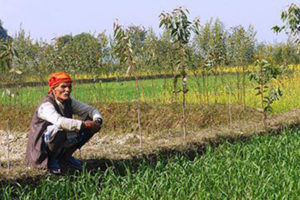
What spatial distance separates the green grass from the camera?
14.2 ft

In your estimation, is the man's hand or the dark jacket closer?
the man's hand

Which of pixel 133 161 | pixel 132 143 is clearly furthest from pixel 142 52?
pixel 133 161

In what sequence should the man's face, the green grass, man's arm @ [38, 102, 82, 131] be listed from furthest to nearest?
the man's face, man's arm @ [38, 102, 82, 131], the green grass

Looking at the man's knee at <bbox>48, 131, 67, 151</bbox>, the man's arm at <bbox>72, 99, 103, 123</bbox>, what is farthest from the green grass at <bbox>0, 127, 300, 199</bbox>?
the man's arm at <bbox>72, 99, 103, 123</bbox>

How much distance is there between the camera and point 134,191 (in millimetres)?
4492

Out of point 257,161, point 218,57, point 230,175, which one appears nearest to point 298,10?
point 218,57

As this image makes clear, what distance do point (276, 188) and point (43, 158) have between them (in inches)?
88.4

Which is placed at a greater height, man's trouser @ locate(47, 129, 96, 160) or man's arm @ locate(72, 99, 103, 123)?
man's arm @ locate(72, 99, 103, 123)

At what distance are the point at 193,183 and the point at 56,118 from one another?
1.45m

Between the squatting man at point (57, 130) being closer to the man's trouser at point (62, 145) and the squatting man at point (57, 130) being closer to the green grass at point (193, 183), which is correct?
the man's trouser at point (62, 145)

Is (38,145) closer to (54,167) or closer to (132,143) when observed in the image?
(54,167)

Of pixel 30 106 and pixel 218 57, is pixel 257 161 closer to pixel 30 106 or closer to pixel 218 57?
pixel 218 57

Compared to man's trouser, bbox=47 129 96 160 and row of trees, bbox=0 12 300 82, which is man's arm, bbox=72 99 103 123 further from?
row of trees, bbox=0 12 300 82

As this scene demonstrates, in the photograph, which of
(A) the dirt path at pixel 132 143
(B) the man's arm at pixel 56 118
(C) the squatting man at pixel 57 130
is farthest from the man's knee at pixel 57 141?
(A) the dirt path at pixel 132 143
